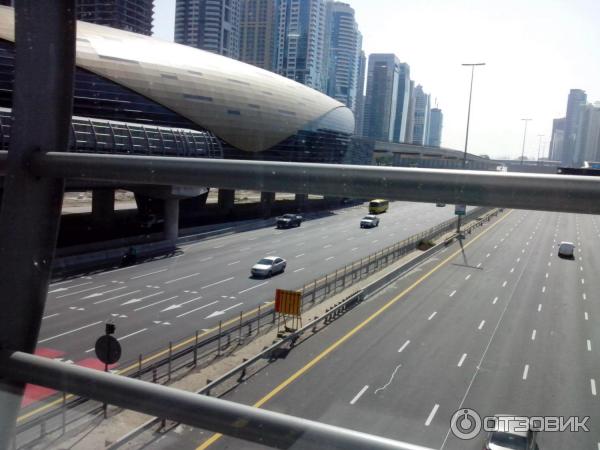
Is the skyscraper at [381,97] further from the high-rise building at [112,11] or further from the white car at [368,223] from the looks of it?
the high-rise building at [112,11]

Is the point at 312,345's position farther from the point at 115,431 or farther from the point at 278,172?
the point at 278,172

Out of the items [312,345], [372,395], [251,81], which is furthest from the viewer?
[251,81]

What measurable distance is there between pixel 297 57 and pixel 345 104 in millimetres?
631

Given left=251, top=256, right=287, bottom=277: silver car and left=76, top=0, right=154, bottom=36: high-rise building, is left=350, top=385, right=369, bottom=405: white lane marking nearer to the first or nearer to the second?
left=251, top=256, right=287, bottom=277: silver car

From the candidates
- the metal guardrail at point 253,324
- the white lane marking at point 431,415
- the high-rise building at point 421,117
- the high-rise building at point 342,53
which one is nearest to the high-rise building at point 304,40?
the high-rise building at point 342,53

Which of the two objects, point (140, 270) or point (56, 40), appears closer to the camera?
point (56, 40)

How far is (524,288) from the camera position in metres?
1.48

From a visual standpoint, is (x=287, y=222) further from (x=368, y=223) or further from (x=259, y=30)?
(x=259, y=30)

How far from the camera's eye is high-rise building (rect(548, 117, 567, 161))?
1.44 metres

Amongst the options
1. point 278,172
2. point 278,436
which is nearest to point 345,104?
point 278,172

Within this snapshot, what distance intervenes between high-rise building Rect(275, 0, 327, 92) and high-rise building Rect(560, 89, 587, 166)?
4.09ft

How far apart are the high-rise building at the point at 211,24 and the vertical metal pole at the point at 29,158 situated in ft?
11.4

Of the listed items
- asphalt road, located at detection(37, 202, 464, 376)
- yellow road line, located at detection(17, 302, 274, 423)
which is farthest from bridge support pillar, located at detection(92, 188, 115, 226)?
yellow road line, located at detection(17, 302, 274, 423)

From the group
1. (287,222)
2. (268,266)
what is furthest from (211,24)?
(268,266)
